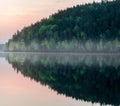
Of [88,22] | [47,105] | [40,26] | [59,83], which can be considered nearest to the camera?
[47,105]

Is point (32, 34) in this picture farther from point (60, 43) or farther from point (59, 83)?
point (59, 83)

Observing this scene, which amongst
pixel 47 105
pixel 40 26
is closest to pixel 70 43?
pixel 40 26

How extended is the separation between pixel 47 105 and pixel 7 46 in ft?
388

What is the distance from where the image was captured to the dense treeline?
91.3 m

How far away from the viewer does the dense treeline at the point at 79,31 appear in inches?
3595

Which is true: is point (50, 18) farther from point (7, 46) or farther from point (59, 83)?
point (59, 83)

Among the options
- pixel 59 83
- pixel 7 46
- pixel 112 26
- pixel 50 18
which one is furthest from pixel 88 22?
pixel 59 83

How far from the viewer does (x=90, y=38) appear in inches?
3706

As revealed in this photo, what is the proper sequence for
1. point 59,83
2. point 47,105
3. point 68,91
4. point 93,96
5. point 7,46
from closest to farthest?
point 47,105, point 93,96, point 68,91, point 59,83, point 7,46

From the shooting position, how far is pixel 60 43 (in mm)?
97875

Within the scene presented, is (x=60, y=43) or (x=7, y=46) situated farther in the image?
(x=7, y=46)

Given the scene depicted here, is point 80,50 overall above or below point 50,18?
below

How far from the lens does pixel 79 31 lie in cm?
10031

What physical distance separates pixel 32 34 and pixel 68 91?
96.0m
